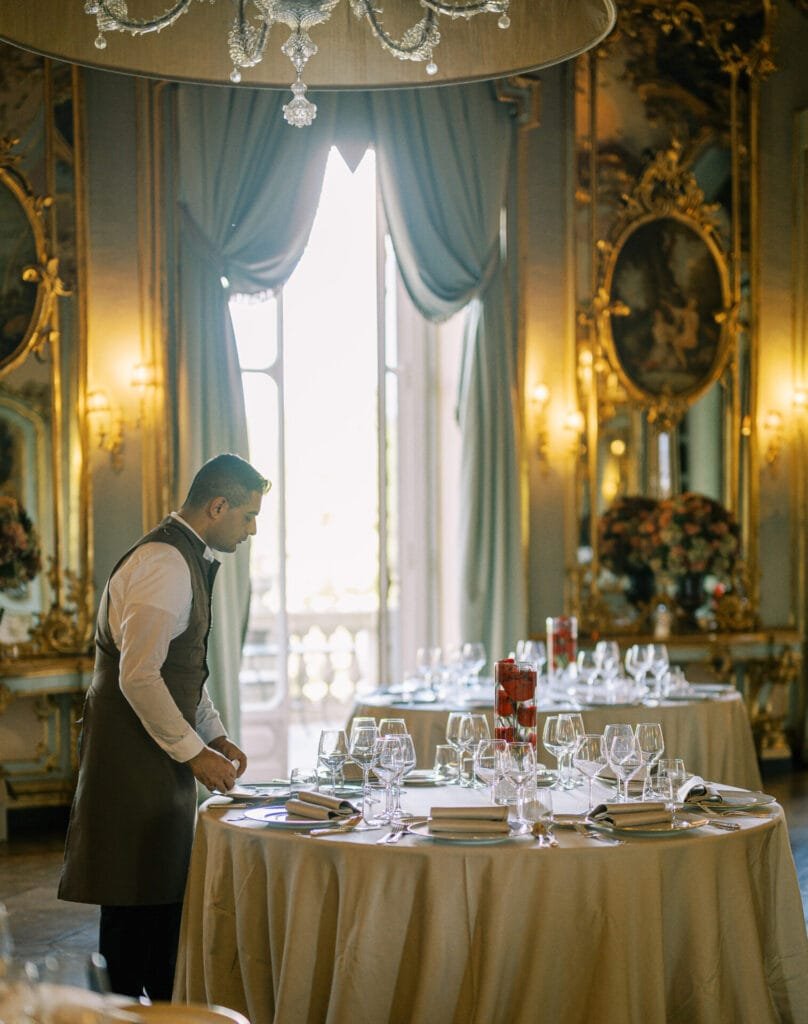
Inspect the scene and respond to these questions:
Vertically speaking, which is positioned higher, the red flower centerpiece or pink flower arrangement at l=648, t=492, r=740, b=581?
pink flower arrangement at l=648, t=492, r=740, b=581

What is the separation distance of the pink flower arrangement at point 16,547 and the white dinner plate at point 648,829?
478 cm

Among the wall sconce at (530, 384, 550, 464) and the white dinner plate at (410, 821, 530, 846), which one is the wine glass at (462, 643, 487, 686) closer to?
the wall sconce at (530, 384, 550, 464)

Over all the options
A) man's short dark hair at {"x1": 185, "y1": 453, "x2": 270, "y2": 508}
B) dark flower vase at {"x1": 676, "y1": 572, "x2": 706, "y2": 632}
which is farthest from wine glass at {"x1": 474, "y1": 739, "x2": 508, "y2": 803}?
dark flower vase at {"x1": 676, "y1": 572, "x2": 706, "y2": 632}

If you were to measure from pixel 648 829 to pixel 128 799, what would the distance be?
1.42 metres

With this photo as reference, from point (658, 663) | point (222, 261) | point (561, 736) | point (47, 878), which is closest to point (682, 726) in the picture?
point (658, 663)

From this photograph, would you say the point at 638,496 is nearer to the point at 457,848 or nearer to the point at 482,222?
the point at 482,222

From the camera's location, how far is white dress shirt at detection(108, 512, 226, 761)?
140 inches

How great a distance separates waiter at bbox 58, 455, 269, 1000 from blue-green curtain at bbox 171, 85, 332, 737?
4043mm

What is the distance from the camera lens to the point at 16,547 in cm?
727

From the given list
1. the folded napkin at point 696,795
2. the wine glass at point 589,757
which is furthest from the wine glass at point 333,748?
the folded napkin at point 696,795

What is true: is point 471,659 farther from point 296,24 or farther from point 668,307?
point 296,24

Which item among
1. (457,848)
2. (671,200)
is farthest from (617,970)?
(671,200)

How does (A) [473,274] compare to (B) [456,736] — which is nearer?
(B) [456,736]

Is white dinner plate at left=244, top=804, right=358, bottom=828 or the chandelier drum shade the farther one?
the chandelier drum shade
